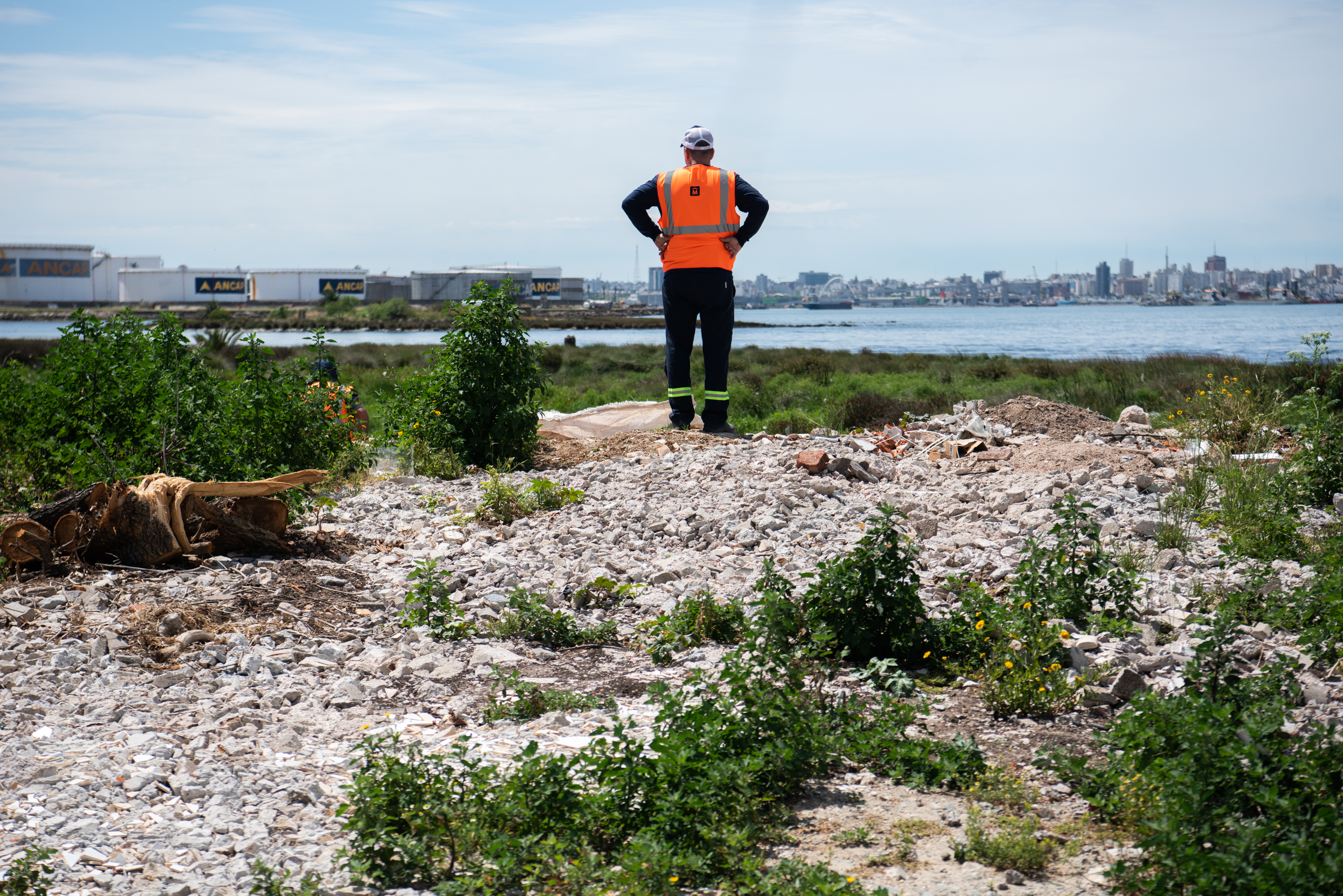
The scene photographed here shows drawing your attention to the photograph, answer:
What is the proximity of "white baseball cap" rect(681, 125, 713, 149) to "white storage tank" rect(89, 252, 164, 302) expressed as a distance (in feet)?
372

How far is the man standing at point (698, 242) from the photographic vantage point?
9523 millimetres

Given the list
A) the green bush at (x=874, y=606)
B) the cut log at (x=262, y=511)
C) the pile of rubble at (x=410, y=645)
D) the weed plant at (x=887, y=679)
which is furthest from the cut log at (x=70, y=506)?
the weed plant at (x=887, y=679)

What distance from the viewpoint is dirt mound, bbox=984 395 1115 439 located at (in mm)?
9867

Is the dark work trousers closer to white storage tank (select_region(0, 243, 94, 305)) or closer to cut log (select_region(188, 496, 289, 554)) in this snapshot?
cut log (select_region(188, 496, 289, 554))

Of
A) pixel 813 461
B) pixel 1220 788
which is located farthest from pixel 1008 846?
pixel 813 461

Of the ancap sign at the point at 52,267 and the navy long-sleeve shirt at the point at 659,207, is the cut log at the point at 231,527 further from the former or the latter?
the ancap sign at the point at 52,267

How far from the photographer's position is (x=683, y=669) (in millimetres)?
4652

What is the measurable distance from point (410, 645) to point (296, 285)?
111185 mm

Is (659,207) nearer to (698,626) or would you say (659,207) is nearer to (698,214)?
(698,214)

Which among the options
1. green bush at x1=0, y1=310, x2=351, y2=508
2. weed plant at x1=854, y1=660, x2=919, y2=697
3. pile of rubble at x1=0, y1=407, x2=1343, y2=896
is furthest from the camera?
green bush at x1=0, y1=310, x2=351, y2=508

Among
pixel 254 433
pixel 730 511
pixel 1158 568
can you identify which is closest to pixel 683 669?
pixel 730 511

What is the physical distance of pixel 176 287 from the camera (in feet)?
345

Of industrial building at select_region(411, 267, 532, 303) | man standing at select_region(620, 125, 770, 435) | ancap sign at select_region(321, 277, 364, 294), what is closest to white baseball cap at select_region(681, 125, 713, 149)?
man standing at select_region(620, 125, 770, 435)

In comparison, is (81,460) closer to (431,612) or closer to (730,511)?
(431,612)
